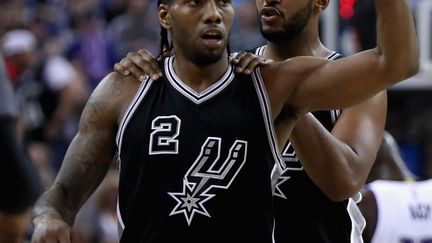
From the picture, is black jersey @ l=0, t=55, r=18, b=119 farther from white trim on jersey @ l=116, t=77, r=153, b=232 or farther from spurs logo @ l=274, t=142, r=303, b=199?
spurs logo @ l=274, t=142, r=303, b=199

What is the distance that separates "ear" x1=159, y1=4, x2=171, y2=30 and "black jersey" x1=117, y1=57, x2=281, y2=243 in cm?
34

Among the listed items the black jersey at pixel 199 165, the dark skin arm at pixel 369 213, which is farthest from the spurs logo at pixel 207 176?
the dark skin arm at pixel 369 213

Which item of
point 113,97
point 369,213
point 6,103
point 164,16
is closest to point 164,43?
point 164,16

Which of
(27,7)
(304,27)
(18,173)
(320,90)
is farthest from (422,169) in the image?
(18,173)

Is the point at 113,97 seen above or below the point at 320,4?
below

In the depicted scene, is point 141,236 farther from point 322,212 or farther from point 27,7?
point 27,7

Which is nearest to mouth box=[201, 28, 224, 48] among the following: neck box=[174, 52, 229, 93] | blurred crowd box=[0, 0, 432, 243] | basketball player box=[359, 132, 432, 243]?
neck box=[174, 52, 229, 93]

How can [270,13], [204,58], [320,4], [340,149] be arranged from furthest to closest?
[320,4]
[270,13]
[340,149]
[204,58]

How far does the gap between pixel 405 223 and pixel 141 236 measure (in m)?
2.42

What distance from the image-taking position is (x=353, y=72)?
4785 mm

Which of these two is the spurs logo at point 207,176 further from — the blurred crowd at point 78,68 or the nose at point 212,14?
the blurred crowd at point 78,68

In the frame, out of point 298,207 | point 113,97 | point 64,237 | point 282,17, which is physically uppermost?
point 282,17

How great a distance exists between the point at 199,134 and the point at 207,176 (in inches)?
7.0

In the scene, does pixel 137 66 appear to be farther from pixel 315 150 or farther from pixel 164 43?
pixel 315 150
